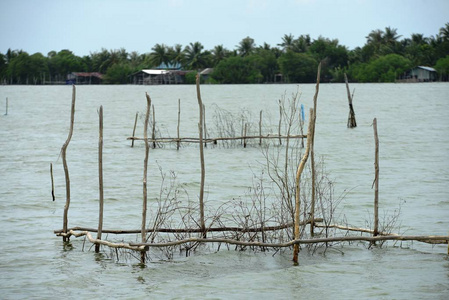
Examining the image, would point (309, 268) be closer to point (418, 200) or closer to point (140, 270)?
point (140, 270)

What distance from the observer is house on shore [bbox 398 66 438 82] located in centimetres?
9076

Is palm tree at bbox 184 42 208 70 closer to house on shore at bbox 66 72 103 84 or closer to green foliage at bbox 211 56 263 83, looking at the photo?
green foliage at bbox 211 56 263 83

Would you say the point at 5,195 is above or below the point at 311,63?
below

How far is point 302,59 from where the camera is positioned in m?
102

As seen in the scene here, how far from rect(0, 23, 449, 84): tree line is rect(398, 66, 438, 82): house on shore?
42.0 inches

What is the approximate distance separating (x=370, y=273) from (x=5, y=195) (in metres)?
8.64

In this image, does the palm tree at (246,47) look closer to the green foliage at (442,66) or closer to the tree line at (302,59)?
the tree line at (302,59)

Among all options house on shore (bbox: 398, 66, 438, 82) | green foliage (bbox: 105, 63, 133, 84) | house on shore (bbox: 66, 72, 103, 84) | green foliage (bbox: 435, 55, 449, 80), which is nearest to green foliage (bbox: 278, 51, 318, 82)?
house on shore (bbox: 398, 66, 438, 82)

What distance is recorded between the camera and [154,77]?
112438mm

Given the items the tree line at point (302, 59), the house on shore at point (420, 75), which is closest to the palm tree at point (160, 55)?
the tree line at point (302, 59)

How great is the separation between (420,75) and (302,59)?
17.8m

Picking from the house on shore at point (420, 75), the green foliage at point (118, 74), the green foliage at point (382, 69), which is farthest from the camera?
the green foliage at point (118, 74)

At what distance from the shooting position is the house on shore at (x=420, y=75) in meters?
90.8

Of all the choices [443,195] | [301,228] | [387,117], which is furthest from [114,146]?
[387,117]
